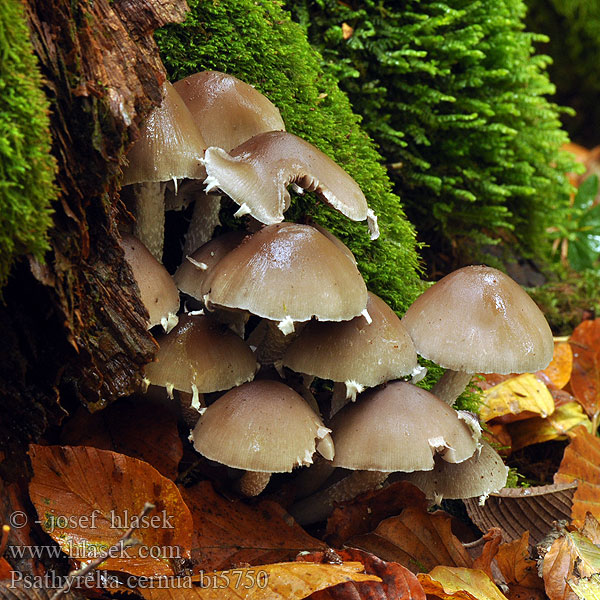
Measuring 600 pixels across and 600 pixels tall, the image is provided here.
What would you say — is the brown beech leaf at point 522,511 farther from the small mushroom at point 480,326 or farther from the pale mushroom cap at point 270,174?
the pale mushroom cap at point 270,174

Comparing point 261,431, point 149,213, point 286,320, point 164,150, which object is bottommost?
point 261,431

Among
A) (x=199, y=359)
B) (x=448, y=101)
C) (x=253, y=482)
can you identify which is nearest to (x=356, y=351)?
(x=199, y=359)

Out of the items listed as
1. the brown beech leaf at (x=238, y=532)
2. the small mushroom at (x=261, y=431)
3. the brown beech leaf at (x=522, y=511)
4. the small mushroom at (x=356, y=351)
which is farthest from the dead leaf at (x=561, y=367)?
the small mushroom at (x=261, y=431)

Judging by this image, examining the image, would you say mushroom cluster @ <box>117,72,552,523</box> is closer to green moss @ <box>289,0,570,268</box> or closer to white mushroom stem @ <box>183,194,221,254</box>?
white mushroom stem @ <box>183,194,221,254</box>

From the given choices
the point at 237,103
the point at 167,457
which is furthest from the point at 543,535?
the point at 237,103

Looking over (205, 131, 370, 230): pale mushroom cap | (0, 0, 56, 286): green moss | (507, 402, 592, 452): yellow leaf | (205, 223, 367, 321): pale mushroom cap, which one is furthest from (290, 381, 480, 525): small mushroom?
(507, 402, 592, 452): yellow leaf

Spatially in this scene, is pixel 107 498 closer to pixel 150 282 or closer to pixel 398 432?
pixel 150 282

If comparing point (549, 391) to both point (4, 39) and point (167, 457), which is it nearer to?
point (167, 457)
